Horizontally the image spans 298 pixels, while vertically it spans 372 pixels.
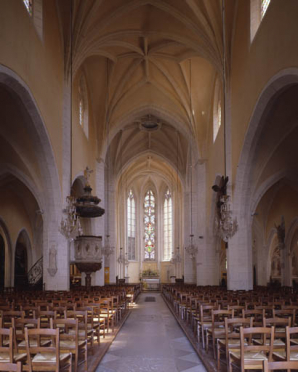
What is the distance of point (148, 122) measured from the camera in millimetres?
32125

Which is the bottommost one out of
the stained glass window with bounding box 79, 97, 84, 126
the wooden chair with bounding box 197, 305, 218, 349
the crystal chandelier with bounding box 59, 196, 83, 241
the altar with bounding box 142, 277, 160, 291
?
the altar with bounding box 142, 277, 160, 291

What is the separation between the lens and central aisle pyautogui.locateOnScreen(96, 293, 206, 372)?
7465 mm

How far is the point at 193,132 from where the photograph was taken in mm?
27531

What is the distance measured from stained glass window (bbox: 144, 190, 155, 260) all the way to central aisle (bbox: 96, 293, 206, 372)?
3547 cm

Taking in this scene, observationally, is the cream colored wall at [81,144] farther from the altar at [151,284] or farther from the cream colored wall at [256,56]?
the altar at [151,284]

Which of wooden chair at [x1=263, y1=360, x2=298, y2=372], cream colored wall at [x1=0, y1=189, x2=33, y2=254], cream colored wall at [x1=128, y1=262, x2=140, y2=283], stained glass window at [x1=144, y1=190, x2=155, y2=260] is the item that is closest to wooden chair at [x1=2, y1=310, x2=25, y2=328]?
wooden chair at [x1=263, y1=360, x2=298, y2=372]

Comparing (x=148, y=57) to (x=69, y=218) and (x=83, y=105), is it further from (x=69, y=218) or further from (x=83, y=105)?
(x=69, y=218)

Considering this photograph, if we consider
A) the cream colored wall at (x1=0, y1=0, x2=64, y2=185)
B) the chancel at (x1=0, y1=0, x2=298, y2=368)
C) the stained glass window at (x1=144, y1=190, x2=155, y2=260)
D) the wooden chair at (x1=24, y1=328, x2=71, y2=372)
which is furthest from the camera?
the stained glass window at (x1=144, y1=190, x2=155, y2=260)

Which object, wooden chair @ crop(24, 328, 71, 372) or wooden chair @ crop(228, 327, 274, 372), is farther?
wooden chair @ crop(24, 328, 71, 372)

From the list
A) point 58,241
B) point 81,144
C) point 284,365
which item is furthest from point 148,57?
point 284,365

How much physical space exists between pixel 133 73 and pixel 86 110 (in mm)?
3741

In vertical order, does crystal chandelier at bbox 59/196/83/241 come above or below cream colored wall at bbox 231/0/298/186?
below

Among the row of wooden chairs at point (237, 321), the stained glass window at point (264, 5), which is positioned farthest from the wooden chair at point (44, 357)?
the stained glass window at point (264, 5)

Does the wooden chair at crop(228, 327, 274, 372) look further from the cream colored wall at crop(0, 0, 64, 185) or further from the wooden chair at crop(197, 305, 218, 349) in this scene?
the cream colored wall at crop(0, 0, 64, 185)
